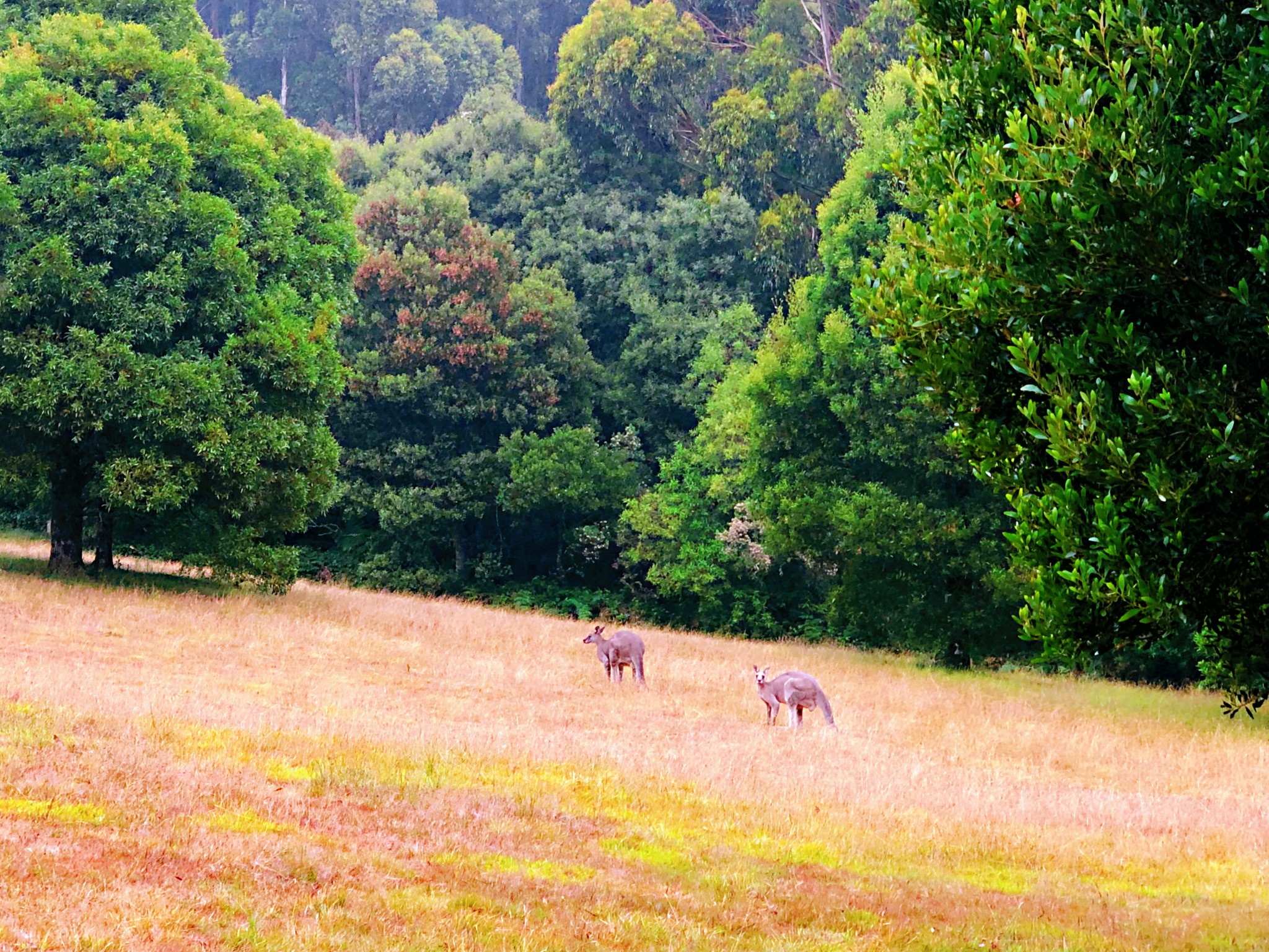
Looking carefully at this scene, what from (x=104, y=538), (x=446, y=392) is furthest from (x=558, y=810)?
(x=446, y=392)

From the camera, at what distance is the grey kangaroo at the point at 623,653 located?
82.7ft

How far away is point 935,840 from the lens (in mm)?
13969

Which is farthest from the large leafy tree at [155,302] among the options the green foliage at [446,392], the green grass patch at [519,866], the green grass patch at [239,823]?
the green grass patch at [519,866]

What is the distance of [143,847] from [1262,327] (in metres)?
9.30

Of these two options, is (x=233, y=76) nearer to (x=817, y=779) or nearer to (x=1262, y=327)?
(x=817, y=779)

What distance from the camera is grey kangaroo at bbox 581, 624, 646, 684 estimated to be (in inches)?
992

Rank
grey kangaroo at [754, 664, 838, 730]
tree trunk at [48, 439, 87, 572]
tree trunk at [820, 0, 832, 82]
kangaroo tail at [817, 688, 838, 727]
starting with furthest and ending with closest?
tree trunk at [820, 0, 832, 82], tree trunk at [48, 439, 87, 572], kangaroo tail at [817, 688, 838, 727], grey kangaroo at [754, 664, 838, 730]

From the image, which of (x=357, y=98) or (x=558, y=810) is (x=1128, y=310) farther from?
(x=357, y=98)

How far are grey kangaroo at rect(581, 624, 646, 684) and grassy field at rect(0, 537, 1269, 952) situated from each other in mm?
602

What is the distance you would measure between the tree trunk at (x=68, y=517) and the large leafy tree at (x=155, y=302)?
5 cm

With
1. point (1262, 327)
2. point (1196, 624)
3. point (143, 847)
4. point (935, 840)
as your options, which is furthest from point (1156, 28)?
point (143, 847)

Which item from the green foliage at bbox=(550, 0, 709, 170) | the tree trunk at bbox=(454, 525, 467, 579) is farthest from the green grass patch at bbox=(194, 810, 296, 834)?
the green foliage at bbox=(550, 0, 709, 170)

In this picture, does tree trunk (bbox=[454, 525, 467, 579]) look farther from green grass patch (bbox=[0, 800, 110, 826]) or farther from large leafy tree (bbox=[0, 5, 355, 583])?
green grass patch (bbox=[0, 800, 110, 826])

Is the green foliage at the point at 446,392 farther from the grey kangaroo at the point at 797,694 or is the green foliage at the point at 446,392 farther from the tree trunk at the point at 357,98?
the tree trunk at the point at 357,98
